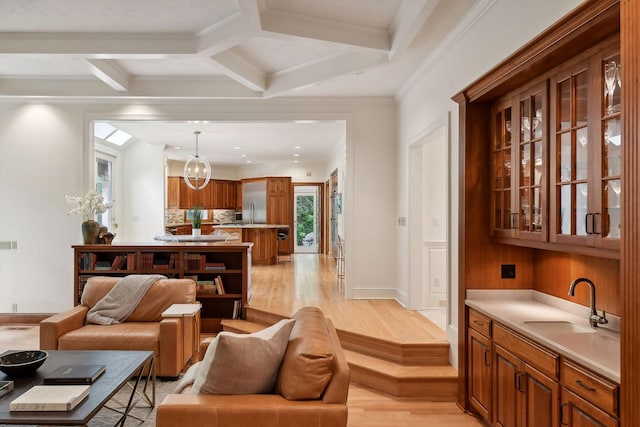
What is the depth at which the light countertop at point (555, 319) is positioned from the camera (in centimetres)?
192

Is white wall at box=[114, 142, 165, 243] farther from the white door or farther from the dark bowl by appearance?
the dark bowl

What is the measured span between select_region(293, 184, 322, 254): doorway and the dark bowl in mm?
10433

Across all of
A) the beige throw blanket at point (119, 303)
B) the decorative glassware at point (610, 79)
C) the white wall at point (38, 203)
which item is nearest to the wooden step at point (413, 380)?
the beige throw blanket at point (119, 303)

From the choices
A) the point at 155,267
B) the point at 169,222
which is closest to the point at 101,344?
the point at 155,267

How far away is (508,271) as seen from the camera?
3279 millimetres

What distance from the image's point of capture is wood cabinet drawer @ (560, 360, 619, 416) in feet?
5.68

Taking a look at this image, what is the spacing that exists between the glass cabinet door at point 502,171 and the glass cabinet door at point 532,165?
0.12m

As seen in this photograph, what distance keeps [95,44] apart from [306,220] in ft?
31.5

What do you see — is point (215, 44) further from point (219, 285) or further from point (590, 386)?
point (590, 386)

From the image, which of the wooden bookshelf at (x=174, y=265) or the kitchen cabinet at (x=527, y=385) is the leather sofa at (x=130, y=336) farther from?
the kitchen cabinet at (x=527, y=385)

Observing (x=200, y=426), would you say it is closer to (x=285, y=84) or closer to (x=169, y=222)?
(x=285, y=84)

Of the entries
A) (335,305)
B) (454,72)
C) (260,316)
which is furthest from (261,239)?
(454,72)

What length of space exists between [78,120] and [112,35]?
2.26 meters

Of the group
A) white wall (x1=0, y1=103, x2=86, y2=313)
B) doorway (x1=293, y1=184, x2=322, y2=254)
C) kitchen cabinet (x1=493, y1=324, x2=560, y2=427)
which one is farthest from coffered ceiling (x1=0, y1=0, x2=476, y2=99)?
doorway (x1=293, y1=184, x2=322, y2=254)
